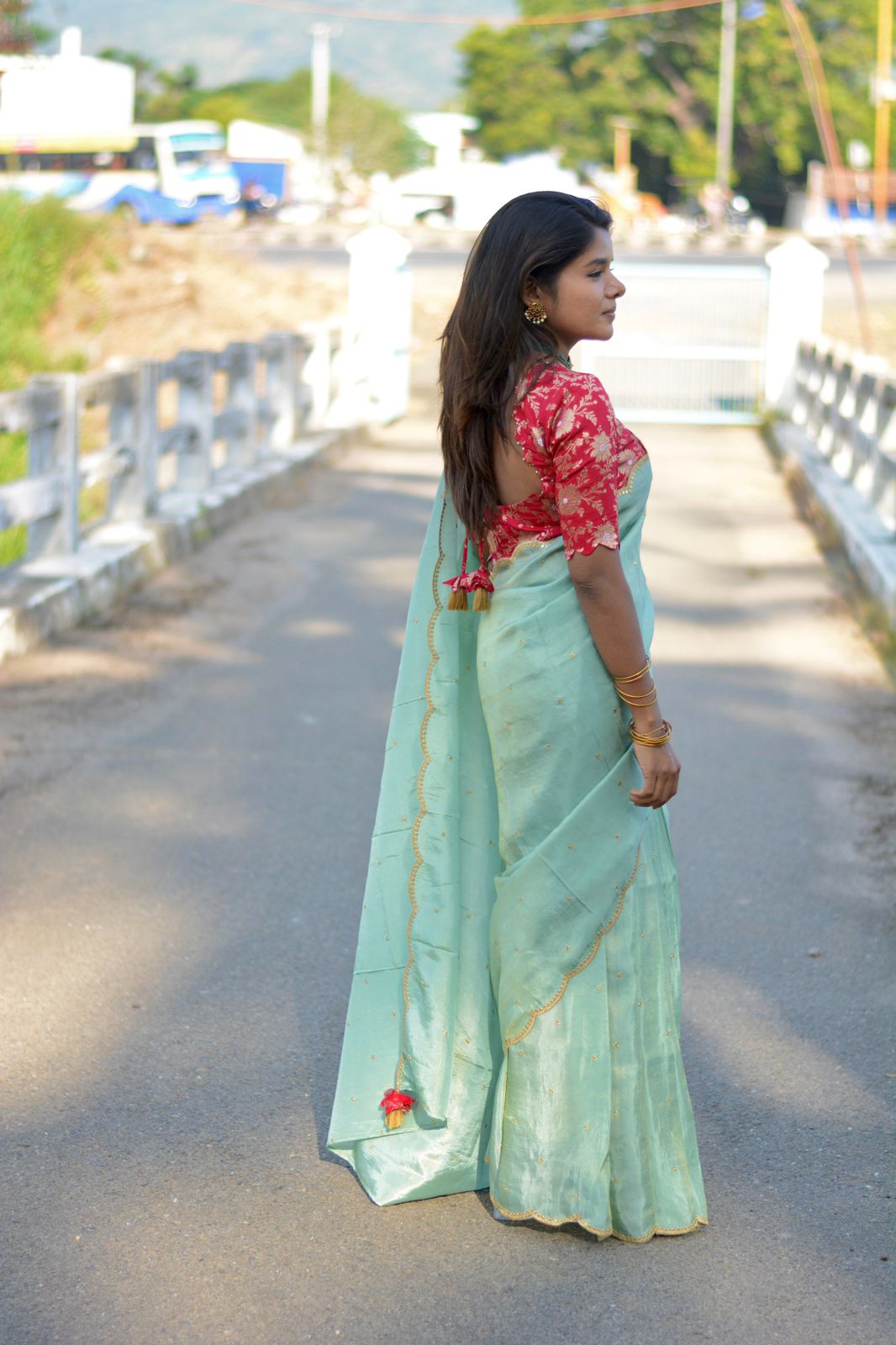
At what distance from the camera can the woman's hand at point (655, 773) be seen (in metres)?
2.95

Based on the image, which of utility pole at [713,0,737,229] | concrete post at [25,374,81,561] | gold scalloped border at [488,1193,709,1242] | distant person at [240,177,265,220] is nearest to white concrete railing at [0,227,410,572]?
concrete post at [25,374,81,561]

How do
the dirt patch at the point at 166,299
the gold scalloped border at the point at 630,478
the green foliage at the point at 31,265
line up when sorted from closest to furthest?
1. the gold scalloped border at the point at 630,478
2. the green foliage at the point at 31,265
3. the dirt patch at the point at 166,299

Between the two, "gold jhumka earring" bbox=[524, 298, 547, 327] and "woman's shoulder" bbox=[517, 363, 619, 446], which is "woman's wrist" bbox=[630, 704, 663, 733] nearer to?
"woman's shoulder" bbox=[517, 363, 619, 446]

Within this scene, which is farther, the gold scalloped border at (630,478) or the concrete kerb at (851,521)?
the concrete kerb at (851,521)

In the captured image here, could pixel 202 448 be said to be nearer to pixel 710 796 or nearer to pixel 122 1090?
pixel 710 796

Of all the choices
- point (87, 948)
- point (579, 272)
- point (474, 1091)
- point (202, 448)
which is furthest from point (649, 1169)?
point (202, 448)

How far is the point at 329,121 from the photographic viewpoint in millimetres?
80062

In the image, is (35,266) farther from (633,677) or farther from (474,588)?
(633,677)

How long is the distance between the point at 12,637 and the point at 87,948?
326 cm

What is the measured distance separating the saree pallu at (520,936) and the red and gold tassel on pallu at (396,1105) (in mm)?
19

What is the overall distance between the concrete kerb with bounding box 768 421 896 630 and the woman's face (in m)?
5.80

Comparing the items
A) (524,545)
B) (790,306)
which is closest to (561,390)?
(524,545)

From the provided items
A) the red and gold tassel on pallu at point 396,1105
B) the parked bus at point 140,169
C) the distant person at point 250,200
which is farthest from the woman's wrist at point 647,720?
the distant person at point 250,200

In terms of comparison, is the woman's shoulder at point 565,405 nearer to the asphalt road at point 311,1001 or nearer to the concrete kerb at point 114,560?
the asphalt road at point 311,1001
